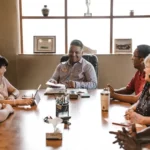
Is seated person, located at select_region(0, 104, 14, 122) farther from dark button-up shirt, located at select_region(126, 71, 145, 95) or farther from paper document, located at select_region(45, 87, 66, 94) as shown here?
dark button-up shirt, located at select_region(126, 71, 145, 95)

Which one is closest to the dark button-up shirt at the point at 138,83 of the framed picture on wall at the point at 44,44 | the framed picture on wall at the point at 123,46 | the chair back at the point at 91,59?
the chair back at the point at 91,59

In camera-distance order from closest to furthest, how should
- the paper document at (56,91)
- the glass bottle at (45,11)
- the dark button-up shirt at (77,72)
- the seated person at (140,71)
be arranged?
the seated person at (140,71), the paper document at (56,91), the dark button-up shirt at (77,72), the glass bottle at (45,11)

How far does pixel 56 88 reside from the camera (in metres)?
3.06

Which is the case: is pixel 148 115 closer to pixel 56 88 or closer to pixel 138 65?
pixel 138 65

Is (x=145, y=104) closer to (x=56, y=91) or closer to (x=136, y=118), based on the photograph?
(x=136, y=118)

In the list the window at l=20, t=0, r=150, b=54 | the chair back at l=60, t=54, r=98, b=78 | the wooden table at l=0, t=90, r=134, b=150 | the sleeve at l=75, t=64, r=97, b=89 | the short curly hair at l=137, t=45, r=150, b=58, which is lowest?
the wooden table at l=0, t=90, r=134, b=150

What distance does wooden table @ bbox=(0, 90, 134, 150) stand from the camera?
1.59 metres

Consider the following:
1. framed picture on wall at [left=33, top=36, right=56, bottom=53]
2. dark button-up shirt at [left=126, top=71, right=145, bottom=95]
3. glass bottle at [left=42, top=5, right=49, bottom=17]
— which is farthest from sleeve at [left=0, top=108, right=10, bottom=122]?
glass bottle at [left=42, top=5, right=49, bottom=17]

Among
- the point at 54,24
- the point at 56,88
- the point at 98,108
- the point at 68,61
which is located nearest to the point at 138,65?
the point at 98,108

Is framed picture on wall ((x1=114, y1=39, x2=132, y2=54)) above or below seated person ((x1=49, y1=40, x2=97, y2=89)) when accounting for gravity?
above

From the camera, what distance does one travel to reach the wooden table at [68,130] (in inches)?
62.7

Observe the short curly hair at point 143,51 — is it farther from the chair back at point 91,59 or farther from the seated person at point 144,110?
the chair back at point 91,59

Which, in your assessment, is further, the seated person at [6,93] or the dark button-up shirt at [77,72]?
the dark button-up shirt at [77,72]

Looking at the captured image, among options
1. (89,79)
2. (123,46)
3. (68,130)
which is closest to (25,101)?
(68,130)
